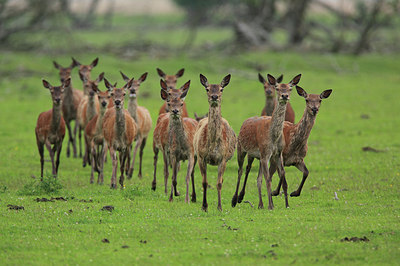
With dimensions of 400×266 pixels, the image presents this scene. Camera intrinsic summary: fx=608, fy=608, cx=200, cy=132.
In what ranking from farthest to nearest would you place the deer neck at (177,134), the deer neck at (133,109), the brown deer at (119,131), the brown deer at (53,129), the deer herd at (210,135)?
the deer neck at (133,109)
the brown deer at (53,129)
the brown deer at (119,131)
the deer neck at (177,134)
the deer herd at (210,135)

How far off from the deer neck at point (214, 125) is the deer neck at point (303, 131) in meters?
2.08

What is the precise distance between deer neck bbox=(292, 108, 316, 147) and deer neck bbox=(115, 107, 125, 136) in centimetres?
452

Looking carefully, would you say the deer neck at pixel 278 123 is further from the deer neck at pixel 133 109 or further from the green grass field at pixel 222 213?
the deer neck at pixel 133 109

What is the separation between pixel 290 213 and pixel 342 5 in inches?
1541

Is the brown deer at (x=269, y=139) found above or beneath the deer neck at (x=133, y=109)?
beneath

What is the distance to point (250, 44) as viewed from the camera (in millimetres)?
47531

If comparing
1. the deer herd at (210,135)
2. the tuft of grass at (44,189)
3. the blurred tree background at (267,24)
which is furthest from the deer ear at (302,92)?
the blurred tree background at (267,24)

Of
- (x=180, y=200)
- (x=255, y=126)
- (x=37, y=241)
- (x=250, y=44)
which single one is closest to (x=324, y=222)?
(x=255, y=126)

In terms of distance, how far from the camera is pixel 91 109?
18.9 metres

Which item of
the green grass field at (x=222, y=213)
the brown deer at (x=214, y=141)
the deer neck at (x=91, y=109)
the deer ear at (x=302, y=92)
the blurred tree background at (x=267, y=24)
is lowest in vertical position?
the green grass field at (x=222, y=213)

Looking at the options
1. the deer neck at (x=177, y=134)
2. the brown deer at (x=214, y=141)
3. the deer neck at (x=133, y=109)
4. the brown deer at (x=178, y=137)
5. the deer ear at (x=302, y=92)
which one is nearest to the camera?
the brown deer at (x=214, y=141)

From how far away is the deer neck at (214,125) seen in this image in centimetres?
1217

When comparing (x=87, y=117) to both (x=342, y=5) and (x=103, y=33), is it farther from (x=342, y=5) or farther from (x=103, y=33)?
(x=103, y=33)

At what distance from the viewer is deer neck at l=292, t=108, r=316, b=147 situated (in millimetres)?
13367
